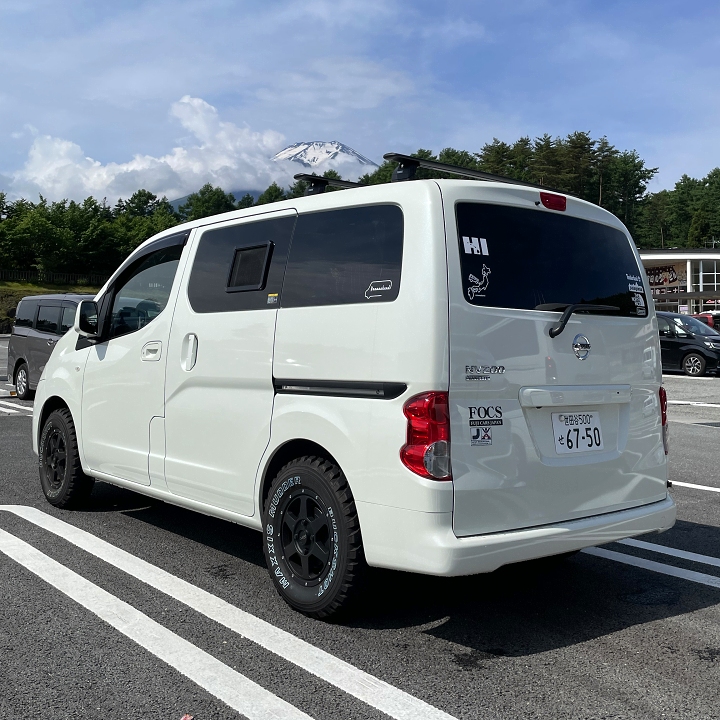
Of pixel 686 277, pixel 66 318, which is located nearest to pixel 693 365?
pixel 66 318

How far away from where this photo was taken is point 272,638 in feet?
12.7

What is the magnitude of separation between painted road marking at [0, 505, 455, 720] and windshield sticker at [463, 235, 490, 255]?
1.88 metres

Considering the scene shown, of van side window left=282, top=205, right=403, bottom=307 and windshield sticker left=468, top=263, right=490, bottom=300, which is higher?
van side window left=282, top=205, right=403, bottom=307

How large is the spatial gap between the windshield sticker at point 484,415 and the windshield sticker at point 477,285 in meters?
0.49

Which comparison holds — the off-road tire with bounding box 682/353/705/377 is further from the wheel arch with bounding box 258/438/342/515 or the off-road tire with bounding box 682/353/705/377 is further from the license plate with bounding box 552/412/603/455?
the wheel arch with bounding box 258/438/342/515

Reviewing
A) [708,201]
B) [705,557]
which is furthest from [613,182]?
[705,557]

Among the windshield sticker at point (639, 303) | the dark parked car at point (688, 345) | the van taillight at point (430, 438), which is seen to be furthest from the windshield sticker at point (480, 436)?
the dark parked car at point (688, 345)

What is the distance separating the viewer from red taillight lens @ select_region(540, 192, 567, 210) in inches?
167

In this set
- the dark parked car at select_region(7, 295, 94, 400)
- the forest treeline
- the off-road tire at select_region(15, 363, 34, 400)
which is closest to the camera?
the dark parked car at select_region(7, 295, 94, 400)

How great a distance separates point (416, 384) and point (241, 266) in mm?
1567

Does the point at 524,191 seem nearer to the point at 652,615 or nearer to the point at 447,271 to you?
the point at 447,271

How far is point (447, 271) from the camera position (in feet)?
12.3

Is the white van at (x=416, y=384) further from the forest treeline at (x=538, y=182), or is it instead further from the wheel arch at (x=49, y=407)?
the forest treeline at (x=538, y=182)

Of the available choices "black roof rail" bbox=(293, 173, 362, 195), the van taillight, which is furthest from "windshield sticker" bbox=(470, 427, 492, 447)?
"black roof rail" bbox=(293, 173, 362, 195)
